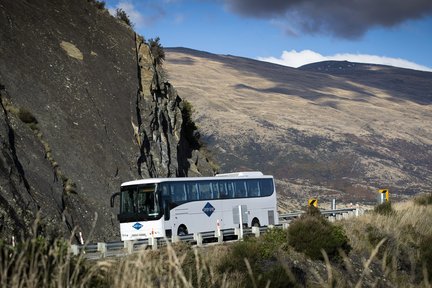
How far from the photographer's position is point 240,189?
3491cm

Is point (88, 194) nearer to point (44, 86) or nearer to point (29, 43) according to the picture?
point (44, 86)

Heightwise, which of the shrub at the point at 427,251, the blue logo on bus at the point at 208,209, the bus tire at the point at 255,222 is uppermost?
the blue logo on bus at the point at 208,209

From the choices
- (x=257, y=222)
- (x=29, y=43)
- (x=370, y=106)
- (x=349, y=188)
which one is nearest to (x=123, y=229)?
(x=257, y=222)

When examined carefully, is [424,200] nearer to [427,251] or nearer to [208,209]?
[427,251]

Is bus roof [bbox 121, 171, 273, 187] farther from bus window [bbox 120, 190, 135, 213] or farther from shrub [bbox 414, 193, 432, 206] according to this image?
shrub [bbox 414, 193, 432, 206]

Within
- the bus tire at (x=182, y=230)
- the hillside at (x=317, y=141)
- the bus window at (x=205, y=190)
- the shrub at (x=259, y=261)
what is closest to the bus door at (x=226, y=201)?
the bus window at (x=205, y=190)

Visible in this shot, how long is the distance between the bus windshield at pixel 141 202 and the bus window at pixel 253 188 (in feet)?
21.5

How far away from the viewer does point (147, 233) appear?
30500mm

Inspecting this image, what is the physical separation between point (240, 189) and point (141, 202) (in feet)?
19.5

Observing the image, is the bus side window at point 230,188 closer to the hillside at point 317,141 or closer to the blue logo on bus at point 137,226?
the blue logo on bus at point 137,226

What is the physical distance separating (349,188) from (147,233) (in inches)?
3946

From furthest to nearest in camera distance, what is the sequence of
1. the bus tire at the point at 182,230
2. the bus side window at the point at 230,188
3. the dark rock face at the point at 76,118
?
the bus side window at the point at 230,188 < the bus tire at the point at 182,230 < the dark rock face at the point at 76,118

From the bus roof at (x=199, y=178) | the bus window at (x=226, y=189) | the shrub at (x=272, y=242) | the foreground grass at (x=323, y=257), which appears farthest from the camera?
the bus window at (x=226, y=189)

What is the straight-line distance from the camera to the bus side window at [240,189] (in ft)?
113
